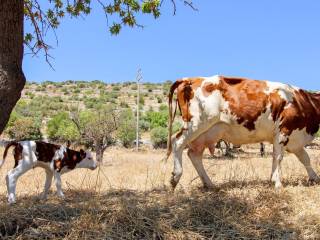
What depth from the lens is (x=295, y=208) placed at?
6496mm

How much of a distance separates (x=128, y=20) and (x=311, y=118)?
3.78 meters

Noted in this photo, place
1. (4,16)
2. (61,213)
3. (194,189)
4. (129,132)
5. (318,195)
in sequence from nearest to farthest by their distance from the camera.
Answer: (4,16) < (61,213) < (318,195) < (194,189) < (129,132)

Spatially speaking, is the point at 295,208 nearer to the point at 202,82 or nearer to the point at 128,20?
the point at 202,82

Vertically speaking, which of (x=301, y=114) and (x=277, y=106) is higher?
(x=277, y=106)

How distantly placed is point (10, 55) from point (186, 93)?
3.83 metres

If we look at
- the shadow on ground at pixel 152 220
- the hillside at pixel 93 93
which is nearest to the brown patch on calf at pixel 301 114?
the shadow on ground at pixel 152 220

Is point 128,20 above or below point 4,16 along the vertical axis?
above

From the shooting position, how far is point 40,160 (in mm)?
9227

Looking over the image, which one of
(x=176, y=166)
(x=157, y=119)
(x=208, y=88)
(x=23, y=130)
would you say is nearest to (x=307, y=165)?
(x=208, y=88)

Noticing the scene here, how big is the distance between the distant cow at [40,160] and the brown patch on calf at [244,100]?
3180mm

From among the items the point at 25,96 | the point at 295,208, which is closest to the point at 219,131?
the point at 295,208

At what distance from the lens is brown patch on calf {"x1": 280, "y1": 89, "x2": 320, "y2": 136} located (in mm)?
8516

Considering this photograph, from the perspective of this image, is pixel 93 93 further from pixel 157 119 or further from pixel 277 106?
pixel 277 106

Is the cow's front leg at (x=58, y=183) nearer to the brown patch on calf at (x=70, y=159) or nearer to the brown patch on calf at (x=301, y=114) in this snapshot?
the brown patch on calf at (x=70, y=159)
